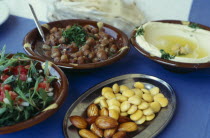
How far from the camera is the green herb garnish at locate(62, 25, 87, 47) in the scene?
1.06 meters

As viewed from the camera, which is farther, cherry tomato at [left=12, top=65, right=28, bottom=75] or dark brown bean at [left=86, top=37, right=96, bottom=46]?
dark brown bean at [left=86, top=37, right=96, bottom=46]

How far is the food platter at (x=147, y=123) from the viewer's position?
2.37 ft

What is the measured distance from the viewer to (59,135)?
2.46ft

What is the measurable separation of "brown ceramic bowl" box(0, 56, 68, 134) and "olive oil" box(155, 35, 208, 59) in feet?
1.64

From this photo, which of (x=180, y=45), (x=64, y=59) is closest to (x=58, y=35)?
(x=64, y=59)

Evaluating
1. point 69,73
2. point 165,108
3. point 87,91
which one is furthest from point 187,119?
point 69,73

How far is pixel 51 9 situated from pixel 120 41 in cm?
54

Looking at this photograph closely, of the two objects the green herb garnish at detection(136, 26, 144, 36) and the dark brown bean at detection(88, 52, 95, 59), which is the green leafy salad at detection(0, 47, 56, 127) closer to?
the dark brown bean at detection(88, 52, 95, 59)

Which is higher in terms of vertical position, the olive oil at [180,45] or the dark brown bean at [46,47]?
the dark brown bean at [46,47]

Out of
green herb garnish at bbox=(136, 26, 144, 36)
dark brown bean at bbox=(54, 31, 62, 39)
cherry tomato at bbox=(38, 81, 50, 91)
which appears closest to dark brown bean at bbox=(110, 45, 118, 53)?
green herb garnish at bbox=(136, 26, 144, 36)

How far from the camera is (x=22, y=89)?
720 millimetres

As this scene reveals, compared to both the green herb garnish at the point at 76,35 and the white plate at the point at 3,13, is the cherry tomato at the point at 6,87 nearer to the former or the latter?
the green herb garnish at the point at 76,35

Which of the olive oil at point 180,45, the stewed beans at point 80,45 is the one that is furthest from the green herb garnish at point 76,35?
the olive oil at point 180,45

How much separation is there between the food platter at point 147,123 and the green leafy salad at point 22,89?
10 centimetres
